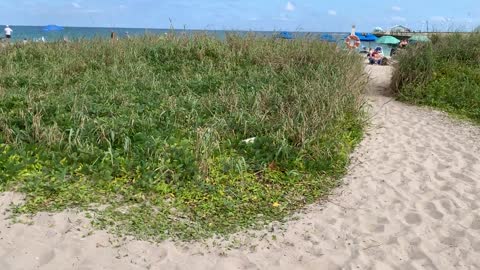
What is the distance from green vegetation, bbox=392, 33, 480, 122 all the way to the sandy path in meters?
4.11

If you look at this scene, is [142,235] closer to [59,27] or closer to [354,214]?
[354,214]

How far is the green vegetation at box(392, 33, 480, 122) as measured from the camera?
793 cm

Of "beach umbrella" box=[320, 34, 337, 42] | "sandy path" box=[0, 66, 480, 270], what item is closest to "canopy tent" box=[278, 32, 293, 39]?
"beach umbrella" box=[320, 34, 337, 42]

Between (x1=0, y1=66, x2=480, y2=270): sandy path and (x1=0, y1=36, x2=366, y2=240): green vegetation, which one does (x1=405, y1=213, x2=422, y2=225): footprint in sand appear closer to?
(x1=0, y1=66, x2=480, y2=270): sandy path

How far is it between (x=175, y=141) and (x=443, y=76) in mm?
7200

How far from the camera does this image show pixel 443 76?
903 centimetres

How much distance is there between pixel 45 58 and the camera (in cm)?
834

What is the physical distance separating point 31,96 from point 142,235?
3.61 meters

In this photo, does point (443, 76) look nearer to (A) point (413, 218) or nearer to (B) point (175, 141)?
(A) point (413, 218)

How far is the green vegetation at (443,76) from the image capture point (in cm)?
793

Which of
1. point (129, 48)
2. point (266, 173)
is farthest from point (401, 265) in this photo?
point (129, 48)

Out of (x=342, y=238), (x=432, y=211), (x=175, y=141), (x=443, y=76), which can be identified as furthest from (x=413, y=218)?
(x=443, y=76)

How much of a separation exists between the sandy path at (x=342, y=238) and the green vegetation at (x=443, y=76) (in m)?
4.11

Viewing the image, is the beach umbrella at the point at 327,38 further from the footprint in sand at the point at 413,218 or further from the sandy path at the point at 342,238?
the footprint in sand at the point at 413,218
